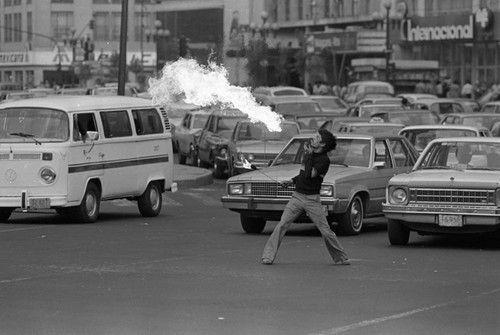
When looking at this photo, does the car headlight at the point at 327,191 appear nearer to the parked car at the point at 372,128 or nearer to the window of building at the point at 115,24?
the parked car at the point at 372,128

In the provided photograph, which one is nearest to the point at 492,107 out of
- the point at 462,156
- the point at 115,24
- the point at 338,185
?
the point at 338,185

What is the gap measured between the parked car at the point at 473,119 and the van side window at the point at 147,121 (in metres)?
11.0

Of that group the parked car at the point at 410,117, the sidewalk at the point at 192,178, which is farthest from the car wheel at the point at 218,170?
the parked car at the point at 410,117

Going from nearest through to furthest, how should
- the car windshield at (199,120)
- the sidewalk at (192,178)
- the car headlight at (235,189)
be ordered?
the car headlight at (235,189) → the sidewalk at (192,178) → the car windshield at (199,120)

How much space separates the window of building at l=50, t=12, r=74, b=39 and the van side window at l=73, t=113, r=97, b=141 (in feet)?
312

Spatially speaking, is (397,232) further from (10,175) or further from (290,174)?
(10,175)

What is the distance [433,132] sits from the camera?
25.7 m

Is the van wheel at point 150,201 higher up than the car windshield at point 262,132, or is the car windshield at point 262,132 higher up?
the car windshield at point 262,132

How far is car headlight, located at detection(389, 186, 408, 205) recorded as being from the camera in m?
17.0

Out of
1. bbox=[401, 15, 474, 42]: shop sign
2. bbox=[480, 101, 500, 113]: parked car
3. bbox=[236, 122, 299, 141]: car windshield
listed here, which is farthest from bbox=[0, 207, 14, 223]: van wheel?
bbox=[401, 15, 474, 42]: shop sign

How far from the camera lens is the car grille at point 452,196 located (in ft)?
54.2

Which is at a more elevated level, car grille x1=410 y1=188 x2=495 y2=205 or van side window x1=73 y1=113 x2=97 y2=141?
van side window x1=73 y1=113 x2=97 y2=141

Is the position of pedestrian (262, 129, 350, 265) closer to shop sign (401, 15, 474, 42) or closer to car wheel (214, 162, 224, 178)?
car wheel (214, 162, 224, 178)

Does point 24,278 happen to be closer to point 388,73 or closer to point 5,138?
point 5,138
